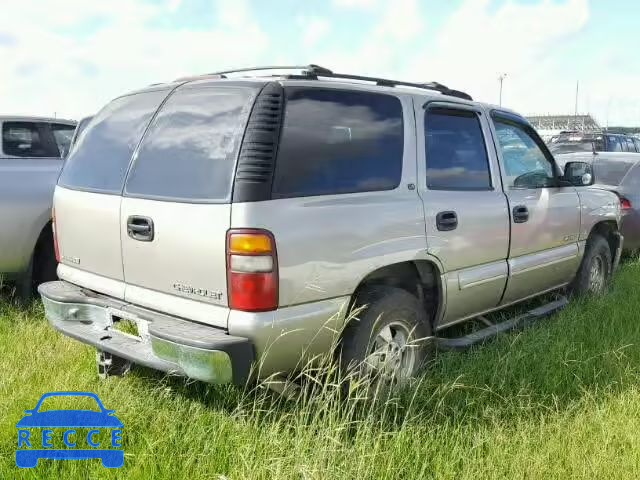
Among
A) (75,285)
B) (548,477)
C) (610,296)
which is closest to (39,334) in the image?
(75,285)

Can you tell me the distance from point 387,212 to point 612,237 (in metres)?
3.72

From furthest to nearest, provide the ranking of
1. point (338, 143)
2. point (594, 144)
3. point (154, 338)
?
1. point (594, 144)
2. point (338, 143)
3. point (154, 338)

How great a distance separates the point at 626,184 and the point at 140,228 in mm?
6247

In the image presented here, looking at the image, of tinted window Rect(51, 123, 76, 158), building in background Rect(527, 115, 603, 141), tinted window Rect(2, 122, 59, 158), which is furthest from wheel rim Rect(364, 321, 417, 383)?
building in background Rect(527, 115, 603, 141)

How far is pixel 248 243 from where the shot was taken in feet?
8.58

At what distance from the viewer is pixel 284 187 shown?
9.02 ft

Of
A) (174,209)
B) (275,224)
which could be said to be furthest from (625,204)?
(174,209)

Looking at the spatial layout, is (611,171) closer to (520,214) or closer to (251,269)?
(520,214)

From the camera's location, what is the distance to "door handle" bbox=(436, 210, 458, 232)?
3.56 m

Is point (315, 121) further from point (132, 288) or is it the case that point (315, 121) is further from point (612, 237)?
point (612, 237)

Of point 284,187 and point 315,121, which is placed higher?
point 315,121

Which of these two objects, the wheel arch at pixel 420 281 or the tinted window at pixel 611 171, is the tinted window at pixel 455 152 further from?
the tinted window at pixel 611 171

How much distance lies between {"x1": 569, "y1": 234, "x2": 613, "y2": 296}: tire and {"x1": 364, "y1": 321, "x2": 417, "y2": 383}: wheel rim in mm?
2604

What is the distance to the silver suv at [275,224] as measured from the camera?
2672mm
